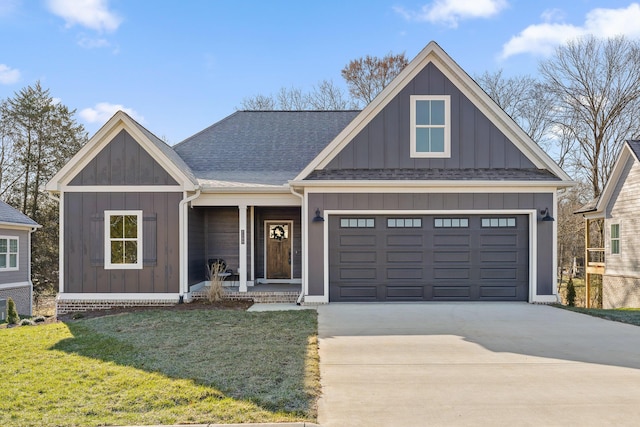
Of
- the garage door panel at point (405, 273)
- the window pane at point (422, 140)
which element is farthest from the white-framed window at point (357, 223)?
the window pane at point (422, 140)

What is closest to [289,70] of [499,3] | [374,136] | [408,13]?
[408,13]

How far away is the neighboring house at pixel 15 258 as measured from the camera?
1789cm

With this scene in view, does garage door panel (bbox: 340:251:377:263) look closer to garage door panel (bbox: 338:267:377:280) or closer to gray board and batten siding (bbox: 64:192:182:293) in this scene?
garage door panel (bbox: 338:267:377:280)

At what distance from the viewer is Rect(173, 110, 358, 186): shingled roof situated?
13.5 metres

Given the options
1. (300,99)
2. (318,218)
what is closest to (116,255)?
(318,218)

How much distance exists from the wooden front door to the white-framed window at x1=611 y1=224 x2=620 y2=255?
13587 millimetres

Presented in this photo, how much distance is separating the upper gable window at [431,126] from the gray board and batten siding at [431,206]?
1158 millimetres

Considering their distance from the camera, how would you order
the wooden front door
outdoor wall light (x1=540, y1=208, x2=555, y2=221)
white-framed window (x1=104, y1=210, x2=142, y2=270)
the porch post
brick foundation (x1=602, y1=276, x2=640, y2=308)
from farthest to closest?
1. brick foundation (x1=602, y1=276, x2=640, y2=308)
2. the wooden front door
3. the porch post
4. white-framed window (x1=104, y1=210, x2=142, y2=270)
5. outdoor wall light (x1=540, y1=208, x2=555, y2=221)

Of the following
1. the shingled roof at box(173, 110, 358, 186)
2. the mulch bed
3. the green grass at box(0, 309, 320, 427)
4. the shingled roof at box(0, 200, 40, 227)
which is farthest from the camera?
the shingled roof at box(0, 200, 40, 227)

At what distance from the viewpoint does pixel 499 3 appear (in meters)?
15.0

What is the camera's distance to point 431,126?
11.9 metres

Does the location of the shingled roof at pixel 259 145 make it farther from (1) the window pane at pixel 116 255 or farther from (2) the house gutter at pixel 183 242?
(1) the window pane at pixel 116 255

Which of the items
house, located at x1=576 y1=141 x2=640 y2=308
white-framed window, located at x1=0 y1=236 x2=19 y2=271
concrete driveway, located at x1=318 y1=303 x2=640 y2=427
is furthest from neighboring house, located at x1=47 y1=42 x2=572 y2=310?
house, located at x1=576 y1=141 x2=640 y2=308

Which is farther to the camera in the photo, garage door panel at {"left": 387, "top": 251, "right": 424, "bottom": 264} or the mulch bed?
garage door panel at {"left": 387, "top": 251, "right": 424, "bottom": 264}
